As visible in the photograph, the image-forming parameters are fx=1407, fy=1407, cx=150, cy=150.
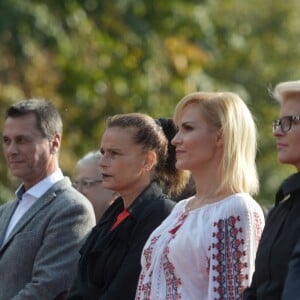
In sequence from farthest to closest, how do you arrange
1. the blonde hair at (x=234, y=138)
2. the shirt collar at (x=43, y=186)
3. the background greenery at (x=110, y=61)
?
the background greenery at (x=110, y=61)
the shirt collar at (x=43, y=186)
the blonde hair at (x=234, y=138)

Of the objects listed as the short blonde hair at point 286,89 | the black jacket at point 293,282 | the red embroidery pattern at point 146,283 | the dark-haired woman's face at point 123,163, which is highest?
the short blonde hair at point 286,89

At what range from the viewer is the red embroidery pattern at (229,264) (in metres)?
6.76

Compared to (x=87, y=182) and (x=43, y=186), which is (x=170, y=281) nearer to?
(x=43, y=186)

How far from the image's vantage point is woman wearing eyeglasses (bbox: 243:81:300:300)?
20.4ft

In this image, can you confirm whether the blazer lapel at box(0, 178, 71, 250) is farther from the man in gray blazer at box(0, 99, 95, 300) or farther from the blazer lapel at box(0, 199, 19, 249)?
the blazer lapel at box(0, 199, 19, 249)

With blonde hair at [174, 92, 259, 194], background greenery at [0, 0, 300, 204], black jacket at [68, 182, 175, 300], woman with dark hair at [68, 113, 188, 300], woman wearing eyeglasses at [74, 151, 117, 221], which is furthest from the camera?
background greenery at [0, 0, 300, 204]

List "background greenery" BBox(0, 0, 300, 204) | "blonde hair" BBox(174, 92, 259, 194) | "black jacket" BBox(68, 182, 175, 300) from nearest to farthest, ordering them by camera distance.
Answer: "blonde hair" BBox(174, 92, 259, 194)
"black jacket" BBox(68, 182, 175, 300)
"background greenery" BBox(0, 0, 300, 204)

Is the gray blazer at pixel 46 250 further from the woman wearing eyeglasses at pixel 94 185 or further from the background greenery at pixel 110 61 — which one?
the background greenery at pixel 110 61

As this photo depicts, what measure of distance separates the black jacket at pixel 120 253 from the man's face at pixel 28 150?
0.87 metres

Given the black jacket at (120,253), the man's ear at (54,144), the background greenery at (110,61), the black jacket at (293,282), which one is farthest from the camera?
the background greenery at (110,61)

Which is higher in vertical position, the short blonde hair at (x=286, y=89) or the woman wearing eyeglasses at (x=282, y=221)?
the short blonde hair at (x=286, y=89)

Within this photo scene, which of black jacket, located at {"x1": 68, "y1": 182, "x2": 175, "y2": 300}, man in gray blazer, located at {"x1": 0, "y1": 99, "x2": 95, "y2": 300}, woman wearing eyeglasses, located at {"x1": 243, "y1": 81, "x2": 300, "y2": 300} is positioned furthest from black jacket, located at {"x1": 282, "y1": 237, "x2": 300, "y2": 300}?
man in gray blazer, located at {"x1": 0, "y1": 99, "x2": 95, "y2": 300}

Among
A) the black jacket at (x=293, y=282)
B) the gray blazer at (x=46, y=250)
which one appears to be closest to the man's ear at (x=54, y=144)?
the gray blazer at (x=46, y=250)

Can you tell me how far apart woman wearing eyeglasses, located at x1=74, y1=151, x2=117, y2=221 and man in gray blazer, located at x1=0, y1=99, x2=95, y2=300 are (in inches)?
43.2
